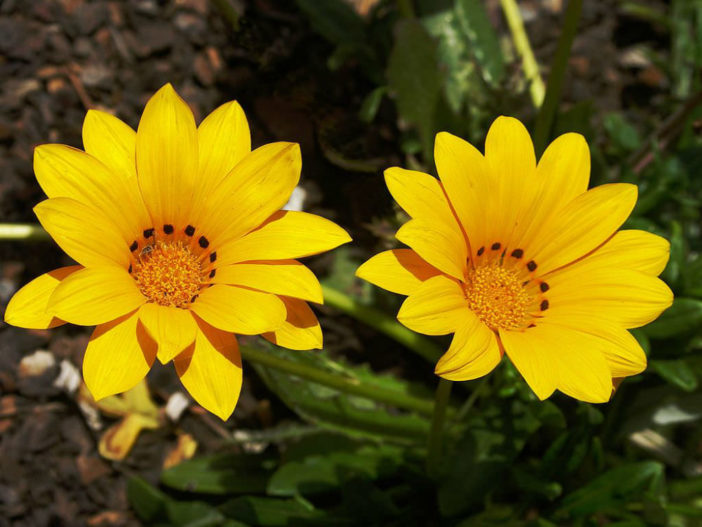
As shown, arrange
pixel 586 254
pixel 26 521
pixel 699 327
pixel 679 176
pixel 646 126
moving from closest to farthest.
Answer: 1. pixel 586 254
2. pixel 699 327
3. pixel 26 521
4. pixel 679 176
5. pixel 646 126

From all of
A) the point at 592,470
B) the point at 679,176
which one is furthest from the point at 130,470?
the point at 679,176

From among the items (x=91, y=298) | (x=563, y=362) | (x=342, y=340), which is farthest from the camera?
(x=342, y=340)

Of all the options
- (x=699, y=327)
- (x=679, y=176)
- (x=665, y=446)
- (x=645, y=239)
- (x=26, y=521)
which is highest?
(x=645, y=239)

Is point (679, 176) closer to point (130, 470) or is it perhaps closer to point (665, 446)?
point (665, 446)

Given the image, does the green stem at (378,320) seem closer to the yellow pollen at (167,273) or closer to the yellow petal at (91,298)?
the yellow pollen at (167,273)

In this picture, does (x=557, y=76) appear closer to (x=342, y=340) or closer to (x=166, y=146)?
(x=166, y=146)

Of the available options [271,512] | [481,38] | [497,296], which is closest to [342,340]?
[271,512]

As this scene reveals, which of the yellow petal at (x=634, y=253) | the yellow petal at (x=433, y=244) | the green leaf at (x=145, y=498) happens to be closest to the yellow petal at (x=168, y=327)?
the yellow petal at (x=433, y=244)
